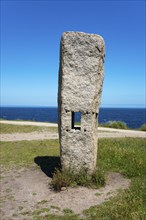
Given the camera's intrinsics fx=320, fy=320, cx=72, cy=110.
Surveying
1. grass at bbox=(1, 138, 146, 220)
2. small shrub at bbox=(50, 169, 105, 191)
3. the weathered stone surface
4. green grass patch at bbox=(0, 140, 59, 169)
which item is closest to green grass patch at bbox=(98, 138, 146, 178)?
grass at bbox=(1, 138, 146, 220)

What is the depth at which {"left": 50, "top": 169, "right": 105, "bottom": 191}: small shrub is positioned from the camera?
11344 millimetres

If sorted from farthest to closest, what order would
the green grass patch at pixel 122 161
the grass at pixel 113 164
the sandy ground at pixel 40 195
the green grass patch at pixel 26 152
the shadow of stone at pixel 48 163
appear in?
1. the green grass patch at pixel 26 152
2. the shadow of stone at pixel 48 163
3. the green grass patch at pixel 122 161
4. the sandy ground at pixel 40 195
5. the grass at pixel 113 164

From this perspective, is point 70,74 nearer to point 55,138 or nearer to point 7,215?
point 7,215

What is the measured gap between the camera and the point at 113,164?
14133mm

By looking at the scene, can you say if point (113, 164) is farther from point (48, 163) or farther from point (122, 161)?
point (48, 163)

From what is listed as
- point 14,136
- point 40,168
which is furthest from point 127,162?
point 14,136

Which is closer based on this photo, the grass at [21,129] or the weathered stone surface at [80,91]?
the weathered stone surface at [80,91]

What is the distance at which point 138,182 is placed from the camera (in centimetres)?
1178

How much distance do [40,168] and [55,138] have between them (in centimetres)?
778

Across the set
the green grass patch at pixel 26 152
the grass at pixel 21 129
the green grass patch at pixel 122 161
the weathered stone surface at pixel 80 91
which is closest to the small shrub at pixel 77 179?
the weathered stone surface at pixel 80 91

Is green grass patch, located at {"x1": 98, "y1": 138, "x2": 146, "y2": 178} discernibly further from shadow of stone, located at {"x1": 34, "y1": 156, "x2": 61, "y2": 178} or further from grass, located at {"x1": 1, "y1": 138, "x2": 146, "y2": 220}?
shadow of stone, located at {"x1": 34, "y1": 156, "x2": 61, "y2": 178}

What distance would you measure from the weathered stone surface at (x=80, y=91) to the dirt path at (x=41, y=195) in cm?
119

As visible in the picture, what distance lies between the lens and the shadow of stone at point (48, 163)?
13.6 meters

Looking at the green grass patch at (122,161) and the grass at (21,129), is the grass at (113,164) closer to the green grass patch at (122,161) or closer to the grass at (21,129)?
the green grass patch at (122,161)
